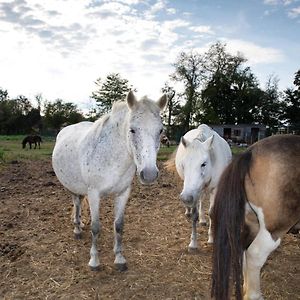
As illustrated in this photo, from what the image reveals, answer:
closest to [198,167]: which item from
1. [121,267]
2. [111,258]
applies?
[121,267]

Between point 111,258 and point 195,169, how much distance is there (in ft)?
5.51

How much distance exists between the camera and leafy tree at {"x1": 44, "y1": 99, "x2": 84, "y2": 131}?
5250cm

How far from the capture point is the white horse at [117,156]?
3203 mm

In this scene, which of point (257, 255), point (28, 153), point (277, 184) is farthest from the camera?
point (28, 153)

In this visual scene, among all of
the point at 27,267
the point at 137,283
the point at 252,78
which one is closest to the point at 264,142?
the point at 137,283

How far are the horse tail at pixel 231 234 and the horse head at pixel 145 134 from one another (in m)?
0.75

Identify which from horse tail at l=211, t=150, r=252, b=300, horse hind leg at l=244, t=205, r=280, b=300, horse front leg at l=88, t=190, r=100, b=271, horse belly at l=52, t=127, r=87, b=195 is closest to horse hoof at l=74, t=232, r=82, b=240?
horse belly at l=52, t=127, r=87, b=195

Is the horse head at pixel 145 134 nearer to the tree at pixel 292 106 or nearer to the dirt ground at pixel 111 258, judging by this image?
the dirt ground at pixel 111 258

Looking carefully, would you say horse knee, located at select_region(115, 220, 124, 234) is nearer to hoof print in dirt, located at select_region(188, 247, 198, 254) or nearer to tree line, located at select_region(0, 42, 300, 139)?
hoof print in dirt, located at select_region(188, 247, 198, 254)

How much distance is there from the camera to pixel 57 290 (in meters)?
3.34

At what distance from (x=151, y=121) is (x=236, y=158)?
3.08ft

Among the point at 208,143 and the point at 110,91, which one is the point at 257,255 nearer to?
the point at 208,143

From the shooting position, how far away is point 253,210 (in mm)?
2682

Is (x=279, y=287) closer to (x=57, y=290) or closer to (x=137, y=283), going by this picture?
(x=137, y=283)
